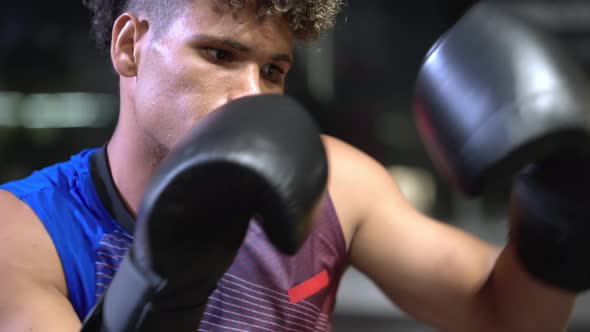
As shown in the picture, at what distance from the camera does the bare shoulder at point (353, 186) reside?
1.43 meters

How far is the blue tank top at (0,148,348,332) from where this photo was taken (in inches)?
45.3

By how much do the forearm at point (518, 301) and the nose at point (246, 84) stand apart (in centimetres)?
49

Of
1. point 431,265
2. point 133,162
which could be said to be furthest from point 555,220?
point 133,162

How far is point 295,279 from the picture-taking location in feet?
4.33

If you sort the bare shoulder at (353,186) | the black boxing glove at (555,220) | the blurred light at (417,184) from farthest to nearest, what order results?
1. the blurred light at (417,184)
2. the bare shoulder at (353,186)
3. the black boxing glove at (555,220)

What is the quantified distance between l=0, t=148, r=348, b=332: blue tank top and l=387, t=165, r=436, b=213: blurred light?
9.76ft

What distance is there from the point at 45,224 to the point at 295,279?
18.3 inches

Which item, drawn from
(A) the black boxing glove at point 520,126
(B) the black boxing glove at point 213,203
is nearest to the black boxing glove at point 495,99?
(A) the black boxing glove at point 520,126

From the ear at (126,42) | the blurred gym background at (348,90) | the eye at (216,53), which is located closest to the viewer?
the eye at (216,53)

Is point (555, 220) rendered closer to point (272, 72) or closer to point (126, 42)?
point (272, 72)

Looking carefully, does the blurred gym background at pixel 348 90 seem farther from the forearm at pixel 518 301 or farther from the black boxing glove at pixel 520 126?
the black boxing glove at pixel 520 126

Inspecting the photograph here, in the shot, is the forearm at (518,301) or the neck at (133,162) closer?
the forearm at (518,301)

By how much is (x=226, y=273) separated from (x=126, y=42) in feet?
1.55

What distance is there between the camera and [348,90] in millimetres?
4199
